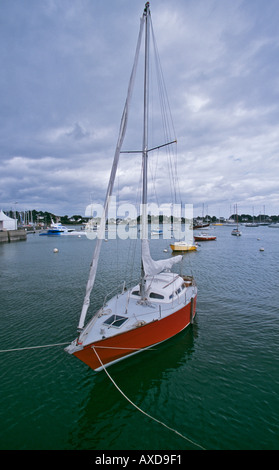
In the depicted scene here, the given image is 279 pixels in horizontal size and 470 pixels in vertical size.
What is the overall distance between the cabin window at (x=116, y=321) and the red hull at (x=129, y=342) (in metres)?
0.95

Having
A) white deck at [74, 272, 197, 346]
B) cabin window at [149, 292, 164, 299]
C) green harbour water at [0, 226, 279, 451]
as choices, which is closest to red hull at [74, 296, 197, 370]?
white deck at [74, 272, 197, 346]

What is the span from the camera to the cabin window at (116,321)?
36.2 ft

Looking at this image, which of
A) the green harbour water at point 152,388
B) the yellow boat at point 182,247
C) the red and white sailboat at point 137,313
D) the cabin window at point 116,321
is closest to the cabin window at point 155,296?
the red and white sailboat at point 137,313

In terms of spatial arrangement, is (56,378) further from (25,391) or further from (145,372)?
(145,372)

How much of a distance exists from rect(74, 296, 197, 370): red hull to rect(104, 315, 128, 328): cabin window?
95 cm

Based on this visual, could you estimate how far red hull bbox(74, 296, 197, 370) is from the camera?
9.47 metres

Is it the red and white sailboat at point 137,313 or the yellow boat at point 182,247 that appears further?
the yellow boat at point 182,247

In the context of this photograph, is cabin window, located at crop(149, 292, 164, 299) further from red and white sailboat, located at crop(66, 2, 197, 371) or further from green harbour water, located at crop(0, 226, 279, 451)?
green harbour water, located at crop(0, 226, 279, 451)

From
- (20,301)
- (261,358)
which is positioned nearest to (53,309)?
(20,301)

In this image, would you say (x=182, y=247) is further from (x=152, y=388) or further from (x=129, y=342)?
(x=152, y=388)

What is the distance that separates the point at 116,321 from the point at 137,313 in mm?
1411

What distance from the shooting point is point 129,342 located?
34.2 feet

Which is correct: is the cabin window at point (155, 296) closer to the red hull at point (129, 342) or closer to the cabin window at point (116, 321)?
the red hull at point (129, 342)

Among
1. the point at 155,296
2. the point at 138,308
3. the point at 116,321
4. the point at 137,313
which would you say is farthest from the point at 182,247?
the point at 116,321
